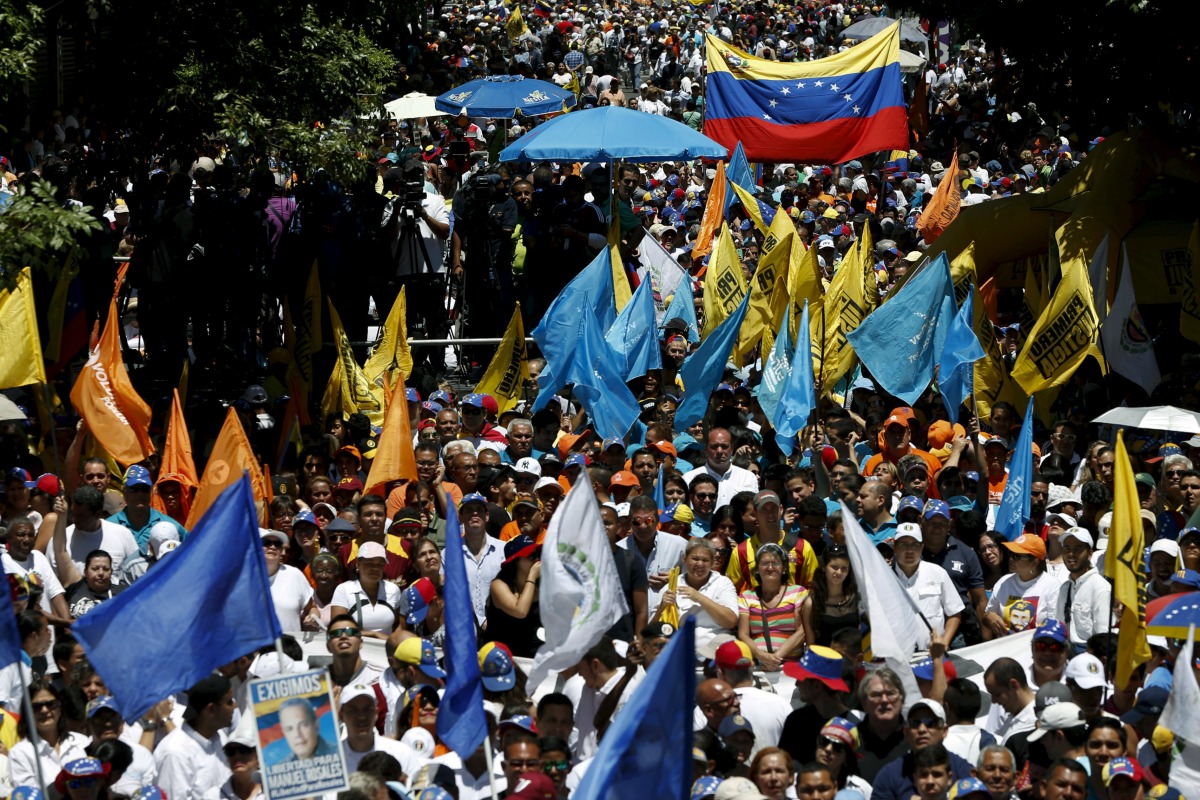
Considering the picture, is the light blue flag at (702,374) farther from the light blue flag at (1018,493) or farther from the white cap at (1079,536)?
the white cap at (1079,536)

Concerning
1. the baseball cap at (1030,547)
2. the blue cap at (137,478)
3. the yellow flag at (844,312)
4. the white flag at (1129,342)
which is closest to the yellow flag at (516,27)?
the yellow flag at (844,312)

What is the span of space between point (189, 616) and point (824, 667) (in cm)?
311

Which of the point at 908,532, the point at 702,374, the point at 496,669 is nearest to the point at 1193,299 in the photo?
the point at 702,374

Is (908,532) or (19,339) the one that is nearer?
(908,532)

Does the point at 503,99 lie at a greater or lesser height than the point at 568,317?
greater

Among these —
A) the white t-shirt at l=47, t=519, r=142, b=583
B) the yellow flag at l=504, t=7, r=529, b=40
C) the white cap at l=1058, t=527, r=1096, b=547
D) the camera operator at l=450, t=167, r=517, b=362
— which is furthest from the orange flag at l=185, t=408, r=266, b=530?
the yellow flag at l=504, t=7, r=529, b=40

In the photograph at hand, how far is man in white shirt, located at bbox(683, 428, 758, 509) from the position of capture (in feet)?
44.5

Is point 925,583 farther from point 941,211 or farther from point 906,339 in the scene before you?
point 941,211

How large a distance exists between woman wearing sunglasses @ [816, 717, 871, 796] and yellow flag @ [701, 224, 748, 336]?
8579 millimetres

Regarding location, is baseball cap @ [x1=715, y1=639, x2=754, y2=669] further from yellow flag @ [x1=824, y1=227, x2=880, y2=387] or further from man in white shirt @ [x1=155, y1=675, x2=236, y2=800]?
yellow flag @ [x1=824, y1=227, x2=880, y2=387]

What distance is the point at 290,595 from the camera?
11578mm

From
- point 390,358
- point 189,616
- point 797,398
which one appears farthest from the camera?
point 390,358

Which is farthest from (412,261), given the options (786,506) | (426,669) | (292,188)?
(426,669)

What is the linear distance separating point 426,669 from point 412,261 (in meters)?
9.32
